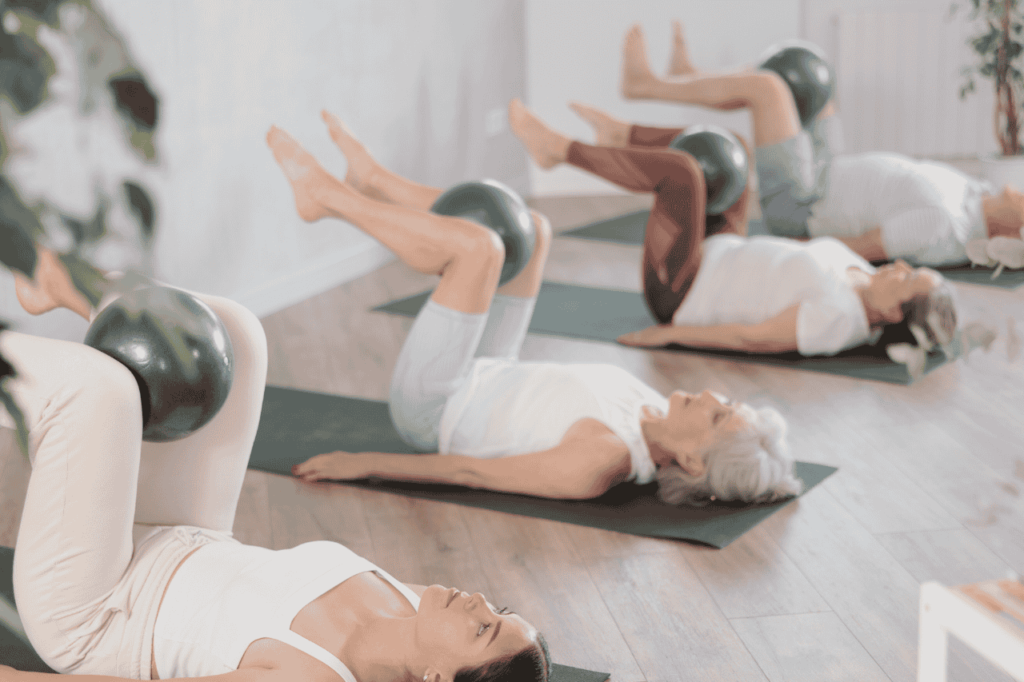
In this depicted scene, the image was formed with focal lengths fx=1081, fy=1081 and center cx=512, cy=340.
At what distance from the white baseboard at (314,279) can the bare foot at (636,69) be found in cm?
135

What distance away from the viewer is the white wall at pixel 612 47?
6746 mm

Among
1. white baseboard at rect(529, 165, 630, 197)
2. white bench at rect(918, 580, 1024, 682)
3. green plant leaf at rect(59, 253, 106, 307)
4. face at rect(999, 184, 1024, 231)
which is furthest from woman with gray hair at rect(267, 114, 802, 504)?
white baseboard at rect(529, 165, 630, 197)

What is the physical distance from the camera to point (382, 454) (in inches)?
106

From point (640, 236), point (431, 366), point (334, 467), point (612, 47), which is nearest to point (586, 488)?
point (431, 366)

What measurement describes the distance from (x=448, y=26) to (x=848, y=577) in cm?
422

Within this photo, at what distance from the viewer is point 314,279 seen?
473cm

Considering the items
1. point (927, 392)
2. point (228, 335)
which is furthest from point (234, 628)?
point (927, 392)

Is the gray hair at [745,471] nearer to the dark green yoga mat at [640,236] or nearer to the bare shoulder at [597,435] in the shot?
the bare shoulder at [597,435]

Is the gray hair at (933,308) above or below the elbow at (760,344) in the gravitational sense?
above

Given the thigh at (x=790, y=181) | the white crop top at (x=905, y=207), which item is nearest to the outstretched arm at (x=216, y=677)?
the white crop top at (x=905, y=207)

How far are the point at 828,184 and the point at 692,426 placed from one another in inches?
108

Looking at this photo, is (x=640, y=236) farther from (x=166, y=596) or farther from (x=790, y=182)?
(x=166, y=596)

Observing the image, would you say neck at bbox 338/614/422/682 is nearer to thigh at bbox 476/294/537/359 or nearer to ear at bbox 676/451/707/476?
ear at bbox 676/451/707/476

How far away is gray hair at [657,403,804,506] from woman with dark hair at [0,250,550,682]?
96 cm
